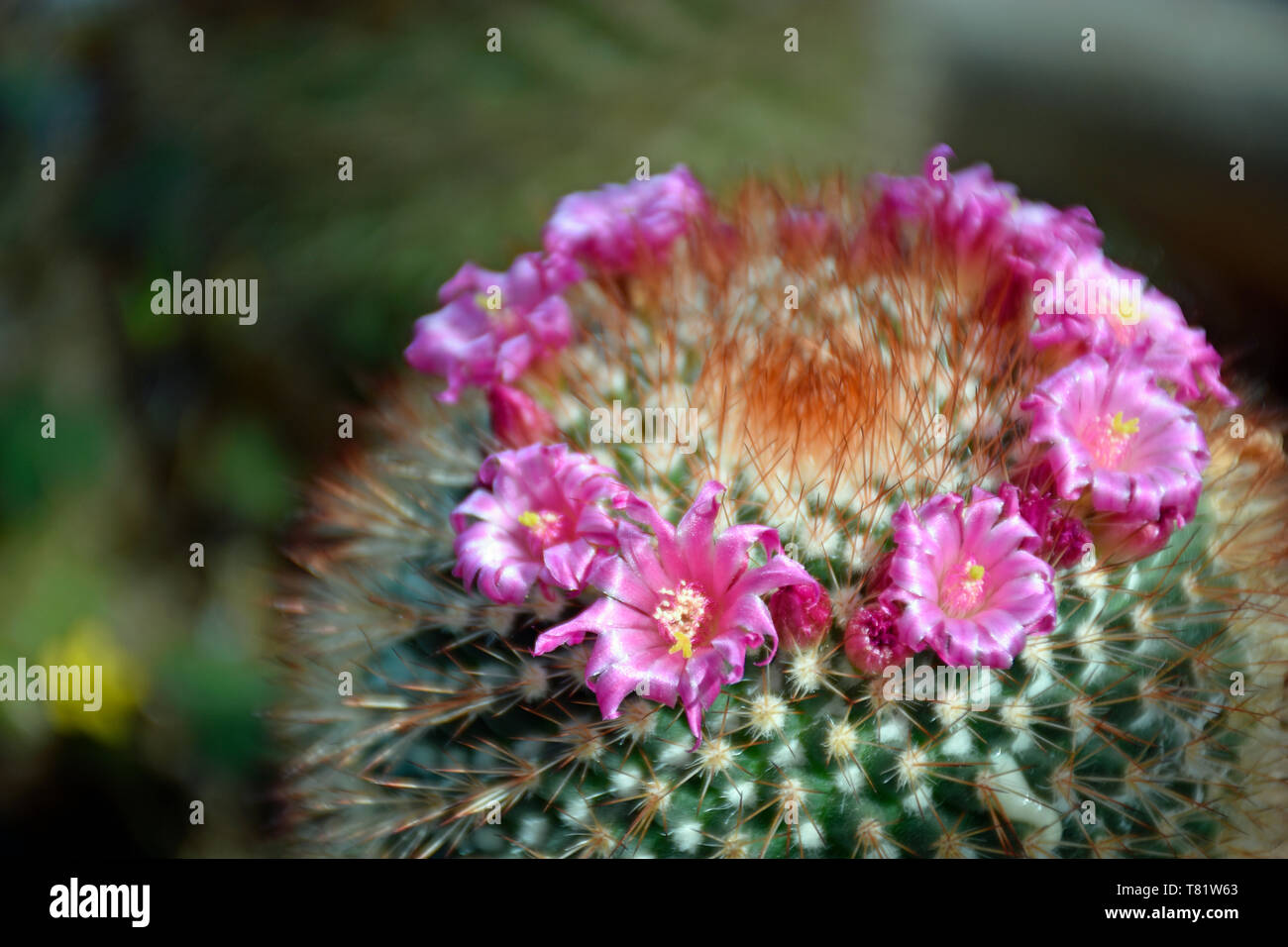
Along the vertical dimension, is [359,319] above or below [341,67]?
below

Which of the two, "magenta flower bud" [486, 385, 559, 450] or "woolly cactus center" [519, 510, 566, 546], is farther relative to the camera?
"magenta flower bud" [486, 385, 559, 450]

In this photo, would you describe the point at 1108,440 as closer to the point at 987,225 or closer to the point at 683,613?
the point at 987,225

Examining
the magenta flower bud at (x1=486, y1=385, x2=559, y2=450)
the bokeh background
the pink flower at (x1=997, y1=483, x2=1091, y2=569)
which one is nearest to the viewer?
the pink flower at (x1=997, y1=483, x2=1091, y2=569)

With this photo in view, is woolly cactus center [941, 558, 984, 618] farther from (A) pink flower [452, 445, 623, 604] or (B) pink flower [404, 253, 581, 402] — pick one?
(B) pink flower [404, 253, 581, 402]

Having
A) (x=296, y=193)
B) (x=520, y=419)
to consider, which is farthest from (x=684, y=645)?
(x=296, y=193)

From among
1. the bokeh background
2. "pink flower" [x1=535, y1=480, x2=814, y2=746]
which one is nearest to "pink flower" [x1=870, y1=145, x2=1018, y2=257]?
"pink flower" [x1=535, y1=480, x2=814, y2=746]
